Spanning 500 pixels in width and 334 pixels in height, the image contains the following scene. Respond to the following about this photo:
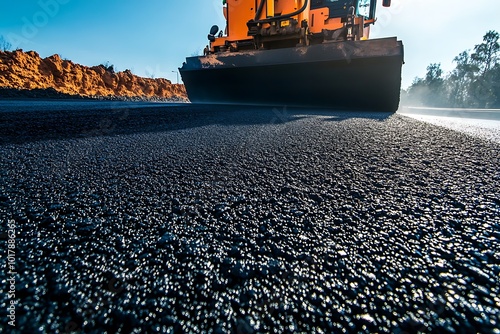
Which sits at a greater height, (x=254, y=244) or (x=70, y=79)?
Answer: (x=70, y=79)

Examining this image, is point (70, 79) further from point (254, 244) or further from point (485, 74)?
point (485, 74)

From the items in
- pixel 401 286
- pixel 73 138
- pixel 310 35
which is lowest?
pixel 401 286

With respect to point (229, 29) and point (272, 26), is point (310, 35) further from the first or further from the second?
point (229, 29)

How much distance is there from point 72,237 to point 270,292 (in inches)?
14.3

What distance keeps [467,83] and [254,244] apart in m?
36.2

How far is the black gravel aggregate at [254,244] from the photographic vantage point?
11.8 inches

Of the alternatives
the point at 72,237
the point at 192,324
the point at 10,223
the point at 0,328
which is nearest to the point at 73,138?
the point at 10,223

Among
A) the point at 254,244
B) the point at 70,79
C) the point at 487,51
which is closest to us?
the point at 254,244

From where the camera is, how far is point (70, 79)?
11.8 meters

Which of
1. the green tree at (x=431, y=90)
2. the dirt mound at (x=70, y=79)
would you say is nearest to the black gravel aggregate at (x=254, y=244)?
the dirt mound at (x=70, y=79)

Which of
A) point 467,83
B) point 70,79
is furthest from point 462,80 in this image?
point 70,79

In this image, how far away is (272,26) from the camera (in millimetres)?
3752

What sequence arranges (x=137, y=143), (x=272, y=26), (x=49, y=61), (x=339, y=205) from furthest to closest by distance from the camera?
(x=49, y=61) < (x=272, y=26) < (x=137, y=143) < (x=339, y=205)

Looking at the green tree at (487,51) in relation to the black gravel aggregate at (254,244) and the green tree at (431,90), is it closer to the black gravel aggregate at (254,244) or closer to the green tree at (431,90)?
the green tree at (431,90)
